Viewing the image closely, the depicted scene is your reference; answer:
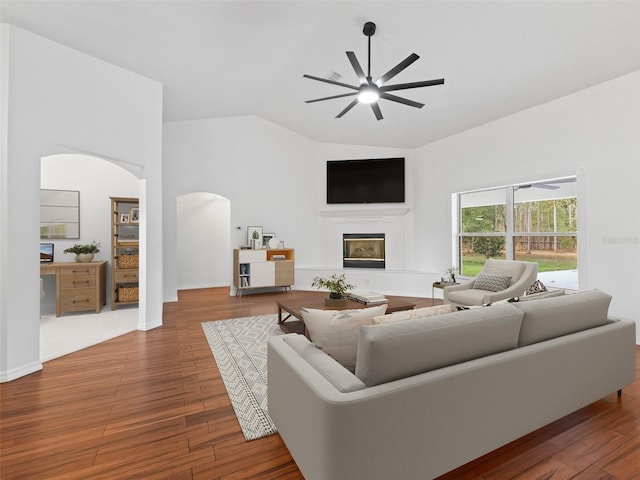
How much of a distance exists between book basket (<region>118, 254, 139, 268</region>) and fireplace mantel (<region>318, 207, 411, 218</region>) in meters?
3.88

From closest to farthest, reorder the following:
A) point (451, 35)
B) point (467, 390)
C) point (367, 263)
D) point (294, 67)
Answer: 1. point (467, 390)
2. point (451, 35)
3. point (294, 67)
4. point (367, 263)

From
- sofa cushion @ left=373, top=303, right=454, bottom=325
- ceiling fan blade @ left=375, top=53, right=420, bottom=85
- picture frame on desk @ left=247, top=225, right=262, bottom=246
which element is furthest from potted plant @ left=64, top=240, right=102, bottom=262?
sofa cushion @ left=373, top=303, right=454, bottom=325

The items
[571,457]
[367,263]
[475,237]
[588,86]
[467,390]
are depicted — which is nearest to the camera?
[467,390]

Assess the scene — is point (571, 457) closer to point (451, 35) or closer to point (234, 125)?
point (451, 35)

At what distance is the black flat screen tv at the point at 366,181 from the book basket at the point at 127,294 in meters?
4.25

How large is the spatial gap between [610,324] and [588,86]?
3.39 m

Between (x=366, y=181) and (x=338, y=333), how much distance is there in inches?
223

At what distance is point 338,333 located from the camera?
188 centimetres

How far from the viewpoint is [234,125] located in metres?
6.80

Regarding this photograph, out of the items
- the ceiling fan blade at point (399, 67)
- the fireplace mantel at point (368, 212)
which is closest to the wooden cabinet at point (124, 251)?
the fireplace mantel at point (368, 212)

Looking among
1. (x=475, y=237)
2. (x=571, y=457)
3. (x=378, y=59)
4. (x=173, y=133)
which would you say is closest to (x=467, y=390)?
(x=571, y=457)

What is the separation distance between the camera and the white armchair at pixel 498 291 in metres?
4.21

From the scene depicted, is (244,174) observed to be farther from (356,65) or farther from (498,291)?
(498,291)

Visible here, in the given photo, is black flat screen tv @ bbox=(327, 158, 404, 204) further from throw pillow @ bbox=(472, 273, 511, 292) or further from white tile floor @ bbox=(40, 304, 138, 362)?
white tile floor @ bbox=(40, 304, 138, 362)
